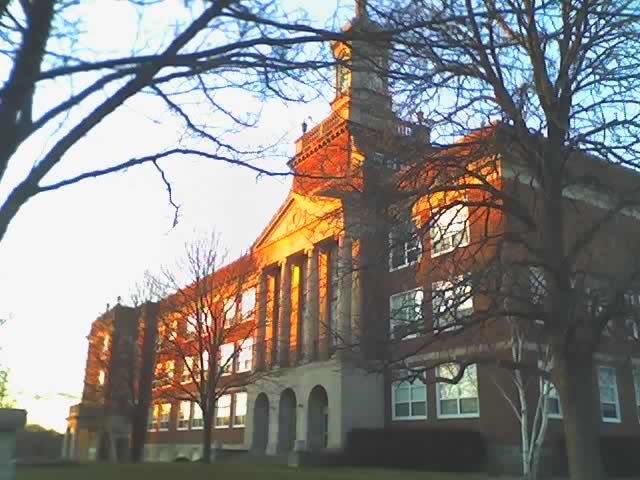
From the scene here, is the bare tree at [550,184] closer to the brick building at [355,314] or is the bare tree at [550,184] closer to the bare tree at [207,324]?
the brick building at [355,314]

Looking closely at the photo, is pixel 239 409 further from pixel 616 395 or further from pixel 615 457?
pixel 615 457

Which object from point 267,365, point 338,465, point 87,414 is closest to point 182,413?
point 87,414

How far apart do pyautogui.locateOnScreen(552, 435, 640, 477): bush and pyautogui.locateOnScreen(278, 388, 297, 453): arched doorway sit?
13814 millimetres

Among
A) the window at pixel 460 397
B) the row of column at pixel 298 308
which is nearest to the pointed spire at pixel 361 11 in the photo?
the window at pixel 460 397

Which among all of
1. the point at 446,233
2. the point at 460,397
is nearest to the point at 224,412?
the point at 460,397

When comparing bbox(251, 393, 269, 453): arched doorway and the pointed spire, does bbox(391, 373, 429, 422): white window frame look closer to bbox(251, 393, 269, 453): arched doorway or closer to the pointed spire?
bbox(251, 393, 269, 453): arched doorway

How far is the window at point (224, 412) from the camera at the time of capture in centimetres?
4134

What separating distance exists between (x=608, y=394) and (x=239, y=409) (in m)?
21.6

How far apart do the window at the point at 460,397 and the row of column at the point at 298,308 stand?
16.9 feet

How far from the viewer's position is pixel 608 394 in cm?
2673

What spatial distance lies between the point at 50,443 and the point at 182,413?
2125 centimetres

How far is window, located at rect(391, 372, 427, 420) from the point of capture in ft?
90.7

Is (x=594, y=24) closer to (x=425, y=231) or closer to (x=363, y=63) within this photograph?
(x=425, y=231)

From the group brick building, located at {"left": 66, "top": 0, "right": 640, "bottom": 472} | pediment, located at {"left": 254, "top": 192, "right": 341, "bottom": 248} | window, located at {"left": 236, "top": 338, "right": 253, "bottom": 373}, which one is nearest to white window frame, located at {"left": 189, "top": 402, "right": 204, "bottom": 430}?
brick building, located at {"left": 66, "top": 0, "right": 640, "bottom": 472}
